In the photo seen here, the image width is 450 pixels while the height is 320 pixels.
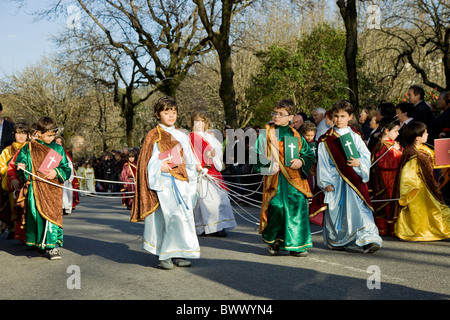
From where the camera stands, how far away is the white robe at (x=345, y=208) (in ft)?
23.3

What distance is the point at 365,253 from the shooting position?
278 inches

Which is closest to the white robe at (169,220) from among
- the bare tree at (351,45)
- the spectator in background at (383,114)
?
the spectator in background at (383,114)

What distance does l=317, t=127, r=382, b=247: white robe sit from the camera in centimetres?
710

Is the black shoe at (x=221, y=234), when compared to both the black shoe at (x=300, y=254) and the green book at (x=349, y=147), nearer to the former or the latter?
the black shoe at (x=300, y=254)

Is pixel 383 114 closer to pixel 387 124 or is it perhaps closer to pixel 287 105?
pixel 387 124

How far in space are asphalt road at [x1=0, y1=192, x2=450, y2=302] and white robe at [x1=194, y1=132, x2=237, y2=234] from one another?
790mm

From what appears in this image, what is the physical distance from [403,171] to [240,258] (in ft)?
10.2

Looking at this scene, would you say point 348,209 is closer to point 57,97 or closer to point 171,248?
point 171,248

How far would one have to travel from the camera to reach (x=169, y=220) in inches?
250

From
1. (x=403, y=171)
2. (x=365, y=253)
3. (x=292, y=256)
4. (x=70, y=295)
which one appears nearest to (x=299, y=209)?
(x=292, y=256)

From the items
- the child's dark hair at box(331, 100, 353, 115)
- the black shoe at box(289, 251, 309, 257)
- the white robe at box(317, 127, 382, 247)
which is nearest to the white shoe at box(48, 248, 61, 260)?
the black shoe at box(289, 251, 309, 257)

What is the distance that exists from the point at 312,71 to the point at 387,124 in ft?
64.1

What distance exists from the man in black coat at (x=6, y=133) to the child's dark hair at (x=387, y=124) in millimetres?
6120

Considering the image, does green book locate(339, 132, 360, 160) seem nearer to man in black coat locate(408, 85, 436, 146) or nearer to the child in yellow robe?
the child in yellow robe
